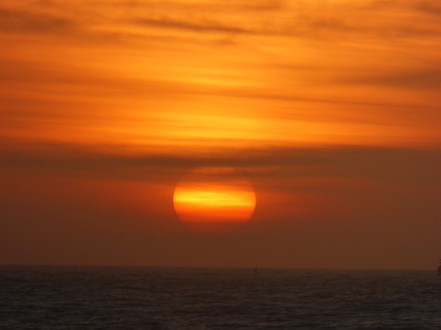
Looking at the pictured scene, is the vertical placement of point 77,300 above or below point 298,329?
above

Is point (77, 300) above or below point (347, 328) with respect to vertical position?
above

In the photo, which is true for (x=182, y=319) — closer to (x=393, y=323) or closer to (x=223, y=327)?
(x=223, y=327)

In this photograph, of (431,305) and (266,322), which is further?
(431,305)

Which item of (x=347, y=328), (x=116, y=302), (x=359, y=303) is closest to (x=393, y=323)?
(x=347, y=328)

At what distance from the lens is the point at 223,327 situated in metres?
79.5

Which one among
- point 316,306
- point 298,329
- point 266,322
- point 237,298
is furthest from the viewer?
point 237,298

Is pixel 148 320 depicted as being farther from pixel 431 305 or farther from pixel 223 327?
pixel 431 305

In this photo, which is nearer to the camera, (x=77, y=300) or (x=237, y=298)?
(x=77, y=300)

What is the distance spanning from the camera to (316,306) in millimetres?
107188

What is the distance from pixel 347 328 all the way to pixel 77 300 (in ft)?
143

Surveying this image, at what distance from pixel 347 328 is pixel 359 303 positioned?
35837 mm

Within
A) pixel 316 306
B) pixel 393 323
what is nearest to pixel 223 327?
pixel 393 323

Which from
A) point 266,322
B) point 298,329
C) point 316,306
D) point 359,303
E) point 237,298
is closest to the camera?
point 298,329

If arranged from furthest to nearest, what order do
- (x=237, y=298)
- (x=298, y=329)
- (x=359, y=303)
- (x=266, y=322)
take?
(x=237, y=298) → (x=359, y=303) → (x=266, y=322) → (x=298, y=329)
